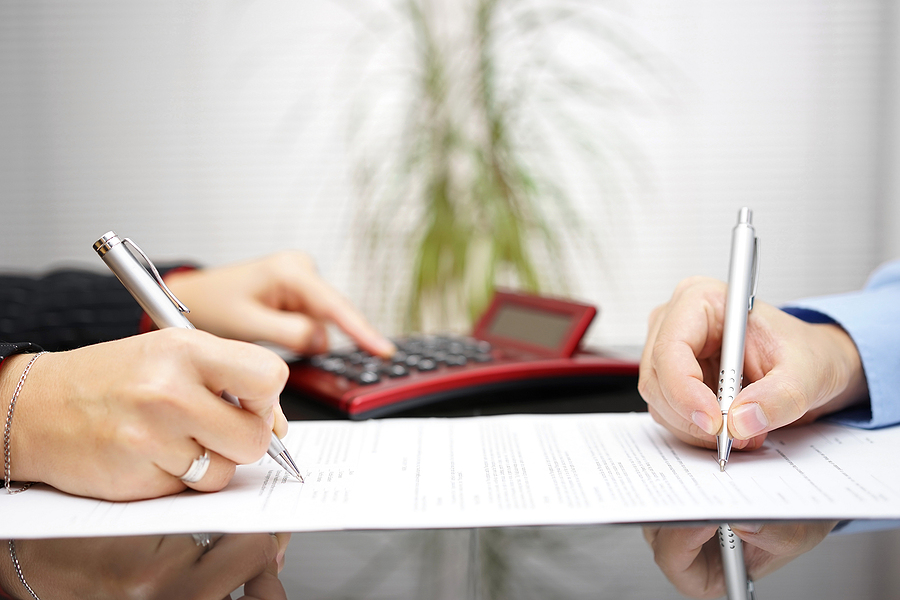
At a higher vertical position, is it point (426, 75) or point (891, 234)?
point (426, 75)

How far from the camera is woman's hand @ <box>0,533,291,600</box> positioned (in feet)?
0.87

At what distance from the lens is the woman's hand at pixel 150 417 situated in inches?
14.1

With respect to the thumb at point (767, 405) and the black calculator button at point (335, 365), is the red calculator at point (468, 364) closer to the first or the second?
the black calculator button at point (335, 365)

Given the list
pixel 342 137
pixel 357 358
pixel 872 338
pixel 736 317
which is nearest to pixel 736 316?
pixel 736 317

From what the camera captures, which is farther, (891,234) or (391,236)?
(891,234)

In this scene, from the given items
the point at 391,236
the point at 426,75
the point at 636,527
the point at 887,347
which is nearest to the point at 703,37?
the point at 426,75

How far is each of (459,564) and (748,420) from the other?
0.65ft

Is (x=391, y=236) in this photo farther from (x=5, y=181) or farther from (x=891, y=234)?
(x=891, y=234)

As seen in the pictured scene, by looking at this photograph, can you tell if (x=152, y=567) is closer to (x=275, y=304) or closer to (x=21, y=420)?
(x=21, y=420)

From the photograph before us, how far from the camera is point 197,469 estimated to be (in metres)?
0.37

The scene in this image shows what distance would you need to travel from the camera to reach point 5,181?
6.66 ft

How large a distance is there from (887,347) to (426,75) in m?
1.12

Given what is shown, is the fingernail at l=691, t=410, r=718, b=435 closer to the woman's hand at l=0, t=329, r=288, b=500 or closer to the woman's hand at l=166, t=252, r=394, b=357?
the woman's hand at l=0, t=329, r=288, b=500

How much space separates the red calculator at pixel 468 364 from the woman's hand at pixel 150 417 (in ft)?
0.63
